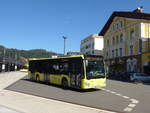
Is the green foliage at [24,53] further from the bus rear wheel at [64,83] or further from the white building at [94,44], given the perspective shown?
the bus rear wheel at [64,83]

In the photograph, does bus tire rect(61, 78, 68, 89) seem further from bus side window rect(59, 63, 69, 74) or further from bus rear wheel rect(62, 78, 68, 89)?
bus side window rect(59, 63, 69, 74)

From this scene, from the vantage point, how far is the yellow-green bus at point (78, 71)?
53.3 feet

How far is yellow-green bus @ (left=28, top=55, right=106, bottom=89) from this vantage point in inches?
639

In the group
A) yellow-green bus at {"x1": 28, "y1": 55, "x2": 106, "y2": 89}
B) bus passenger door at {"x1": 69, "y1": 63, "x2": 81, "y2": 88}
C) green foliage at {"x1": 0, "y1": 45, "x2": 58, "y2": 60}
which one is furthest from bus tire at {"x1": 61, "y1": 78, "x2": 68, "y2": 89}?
green foliage at {"x1": 0, "y1": 45, "x2": 58, "y2": 60}

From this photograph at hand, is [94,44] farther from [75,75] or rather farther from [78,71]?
[78,71]

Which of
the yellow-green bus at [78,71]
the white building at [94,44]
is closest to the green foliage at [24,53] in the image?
the white building at [94,44]

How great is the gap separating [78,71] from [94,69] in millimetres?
1216

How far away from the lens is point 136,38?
141ft

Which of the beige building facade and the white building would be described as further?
the white building

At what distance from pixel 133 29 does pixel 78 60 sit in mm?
30194

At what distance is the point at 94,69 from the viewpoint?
660 inches

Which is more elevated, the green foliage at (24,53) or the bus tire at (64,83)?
the green foliage at (24,53)

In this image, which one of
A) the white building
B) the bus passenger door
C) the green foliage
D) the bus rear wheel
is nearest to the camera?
the bus passenger door

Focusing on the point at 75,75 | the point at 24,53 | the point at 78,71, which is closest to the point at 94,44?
the point at 24,53
